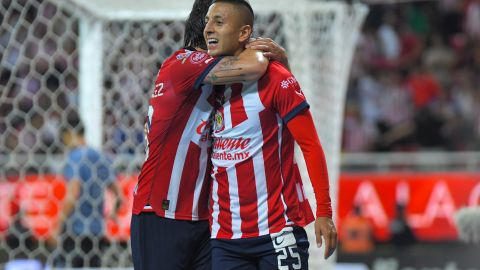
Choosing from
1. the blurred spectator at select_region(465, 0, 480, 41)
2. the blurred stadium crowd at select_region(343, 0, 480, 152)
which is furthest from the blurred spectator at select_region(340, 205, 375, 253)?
the blurred spectator at select_region(465, 0, 480, 41)

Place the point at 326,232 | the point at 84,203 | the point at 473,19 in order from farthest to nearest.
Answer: the point at 473,19, the point at 84,203, the point at 326,232

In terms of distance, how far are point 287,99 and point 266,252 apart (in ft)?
2.00

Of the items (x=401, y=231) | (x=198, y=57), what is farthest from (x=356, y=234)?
(x=198, y=57)

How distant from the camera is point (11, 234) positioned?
24.5ft

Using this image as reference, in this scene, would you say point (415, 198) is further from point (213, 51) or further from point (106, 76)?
point (213, 51)

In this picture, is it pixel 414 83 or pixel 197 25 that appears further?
pixel 414 83

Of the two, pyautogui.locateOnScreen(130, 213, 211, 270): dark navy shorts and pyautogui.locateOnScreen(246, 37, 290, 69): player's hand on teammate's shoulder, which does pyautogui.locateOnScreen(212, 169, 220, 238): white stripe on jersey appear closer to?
pyautogui.locateOnScreen(130, 213, 211, 270): dark navy shorts

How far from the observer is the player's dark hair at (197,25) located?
3891 millimetres

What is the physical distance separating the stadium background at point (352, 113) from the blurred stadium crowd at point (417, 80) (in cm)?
2

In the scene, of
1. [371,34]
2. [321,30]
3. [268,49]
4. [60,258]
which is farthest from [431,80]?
[268,49]

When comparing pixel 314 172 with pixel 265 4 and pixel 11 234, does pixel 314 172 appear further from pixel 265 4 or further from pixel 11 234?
pixel 11 234

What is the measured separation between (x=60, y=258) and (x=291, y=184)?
408 cm

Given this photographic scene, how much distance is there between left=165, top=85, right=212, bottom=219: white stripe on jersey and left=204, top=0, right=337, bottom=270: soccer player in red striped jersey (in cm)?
11

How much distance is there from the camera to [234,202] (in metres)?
3.71
